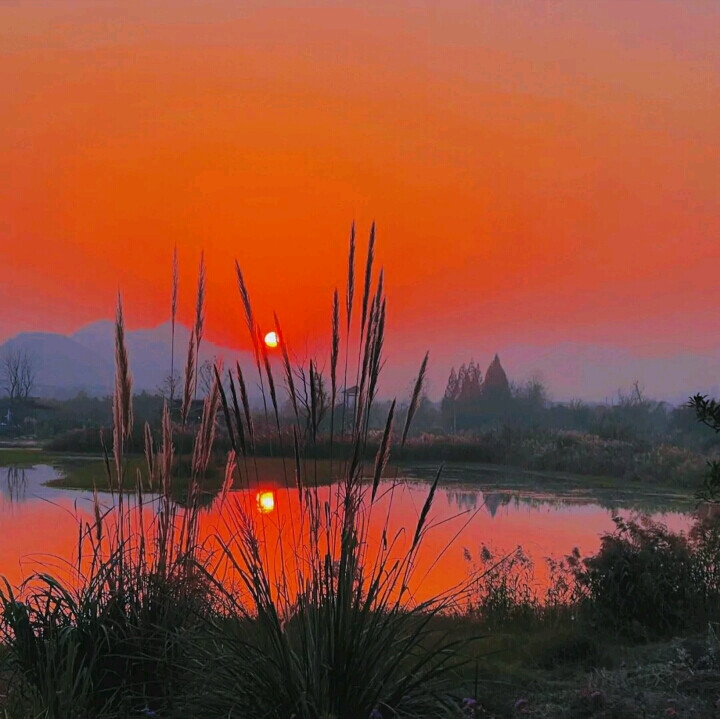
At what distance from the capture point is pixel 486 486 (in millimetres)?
17531

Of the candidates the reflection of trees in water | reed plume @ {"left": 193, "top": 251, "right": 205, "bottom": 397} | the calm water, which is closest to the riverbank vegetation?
reed plume @ {"left": 193, "top": 251, "right": 205, "bottom": 397}

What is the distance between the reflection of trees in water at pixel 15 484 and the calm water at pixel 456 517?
2cm

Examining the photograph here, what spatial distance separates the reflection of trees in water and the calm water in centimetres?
2

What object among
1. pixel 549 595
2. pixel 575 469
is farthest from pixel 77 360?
pixel 549 595

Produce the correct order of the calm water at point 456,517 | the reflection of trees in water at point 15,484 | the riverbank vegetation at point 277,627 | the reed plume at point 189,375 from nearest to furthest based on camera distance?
the riverbank vegetation at point 277,627 → the reed plume at point 189,375 → the calm water at point 456,517 → the reflection of trees in water at point 15,484

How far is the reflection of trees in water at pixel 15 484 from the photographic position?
1406cm

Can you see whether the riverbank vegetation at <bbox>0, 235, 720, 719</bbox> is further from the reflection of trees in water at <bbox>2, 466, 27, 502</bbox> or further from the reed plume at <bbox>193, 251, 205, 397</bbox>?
the reflection of trees in water at <bbox>2, 466, 27, 502</bbox>

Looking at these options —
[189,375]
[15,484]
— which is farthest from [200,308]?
[15,484]

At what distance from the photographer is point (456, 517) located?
778 cm

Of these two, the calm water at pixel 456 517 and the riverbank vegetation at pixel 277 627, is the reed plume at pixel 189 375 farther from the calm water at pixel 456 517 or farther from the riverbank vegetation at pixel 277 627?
the calm water at pixel 456 517

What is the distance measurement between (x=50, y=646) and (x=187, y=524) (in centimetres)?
92

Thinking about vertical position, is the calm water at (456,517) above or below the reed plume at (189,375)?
below

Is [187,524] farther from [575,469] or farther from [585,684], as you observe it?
[575,469]

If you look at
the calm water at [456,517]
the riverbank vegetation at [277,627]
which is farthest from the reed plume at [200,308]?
the calm water at [456,517]
